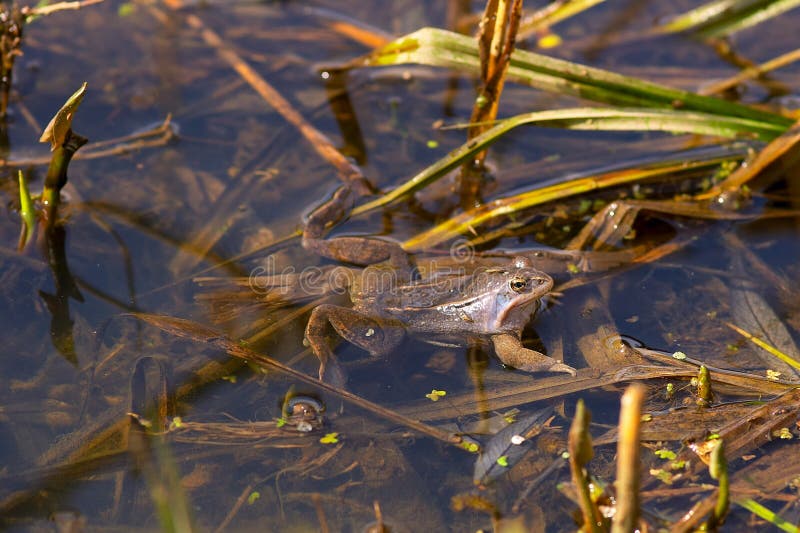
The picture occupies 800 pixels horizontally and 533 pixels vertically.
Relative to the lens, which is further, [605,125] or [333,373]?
[605,125]

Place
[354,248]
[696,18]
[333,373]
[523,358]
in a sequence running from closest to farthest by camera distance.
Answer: [333,373], [523,358], [354,248], [696,18]

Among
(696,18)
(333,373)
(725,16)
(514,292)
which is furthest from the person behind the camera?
(696,18)

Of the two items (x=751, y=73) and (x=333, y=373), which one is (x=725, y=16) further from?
(x=333, y=373)

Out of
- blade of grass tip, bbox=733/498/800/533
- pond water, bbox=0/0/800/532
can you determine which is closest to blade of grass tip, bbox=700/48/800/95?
Result: pond water, bbox=0/0/800/532

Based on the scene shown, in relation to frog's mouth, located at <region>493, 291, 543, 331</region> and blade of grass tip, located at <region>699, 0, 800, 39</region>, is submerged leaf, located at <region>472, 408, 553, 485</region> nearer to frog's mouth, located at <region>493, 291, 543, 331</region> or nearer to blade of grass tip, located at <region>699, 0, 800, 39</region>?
frog's mouth, located at <region>493, 291, 543, 331</region>

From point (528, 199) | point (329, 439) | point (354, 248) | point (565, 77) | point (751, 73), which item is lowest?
point (329, 439)

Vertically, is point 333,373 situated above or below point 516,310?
below

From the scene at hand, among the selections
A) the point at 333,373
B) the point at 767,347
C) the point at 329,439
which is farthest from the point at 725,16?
the point at 329,439

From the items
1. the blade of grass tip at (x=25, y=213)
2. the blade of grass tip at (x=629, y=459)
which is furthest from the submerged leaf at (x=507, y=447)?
the blade of grass tip at (x=25, y=213)
